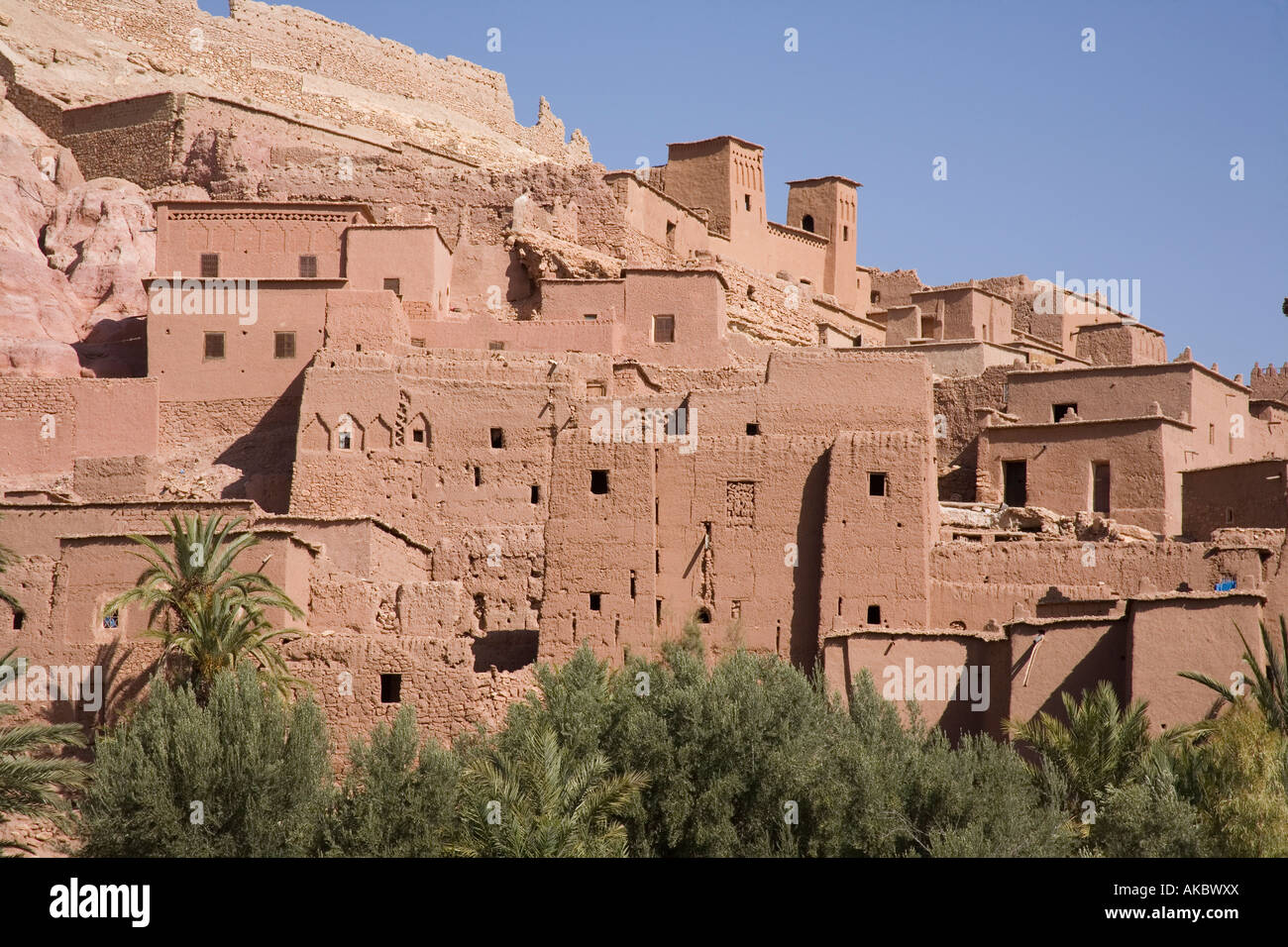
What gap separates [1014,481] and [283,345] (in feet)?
49.6

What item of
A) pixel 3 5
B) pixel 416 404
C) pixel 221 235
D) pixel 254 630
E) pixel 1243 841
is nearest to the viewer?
pixel 1243 841

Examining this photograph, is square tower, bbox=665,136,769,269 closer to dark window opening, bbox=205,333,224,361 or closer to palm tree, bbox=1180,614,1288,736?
dark window opening, bbox=205,333,224,361

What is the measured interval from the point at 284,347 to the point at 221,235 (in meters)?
4.23

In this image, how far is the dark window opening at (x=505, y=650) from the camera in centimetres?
3177

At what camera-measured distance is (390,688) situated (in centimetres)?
2811

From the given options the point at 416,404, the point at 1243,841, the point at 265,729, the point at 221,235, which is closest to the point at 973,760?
the point at 1243,841

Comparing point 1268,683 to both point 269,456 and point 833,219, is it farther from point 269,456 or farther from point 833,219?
point 833,219

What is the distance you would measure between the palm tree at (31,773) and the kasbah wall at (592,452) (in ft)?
12.0

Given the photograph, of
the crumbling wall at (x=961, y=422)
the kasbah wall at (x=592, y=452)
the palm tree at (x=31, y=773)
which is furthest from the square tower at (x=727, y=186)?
the palm tree at (x=31, y=773)

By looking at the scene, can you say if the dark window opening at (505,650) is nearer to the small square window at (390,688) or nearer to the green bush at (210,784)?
the small square window at (390,688)

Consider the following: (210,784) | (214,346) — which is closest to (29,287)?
(214,346)

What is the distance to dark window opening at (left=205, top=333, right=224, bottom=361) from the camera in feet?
125
